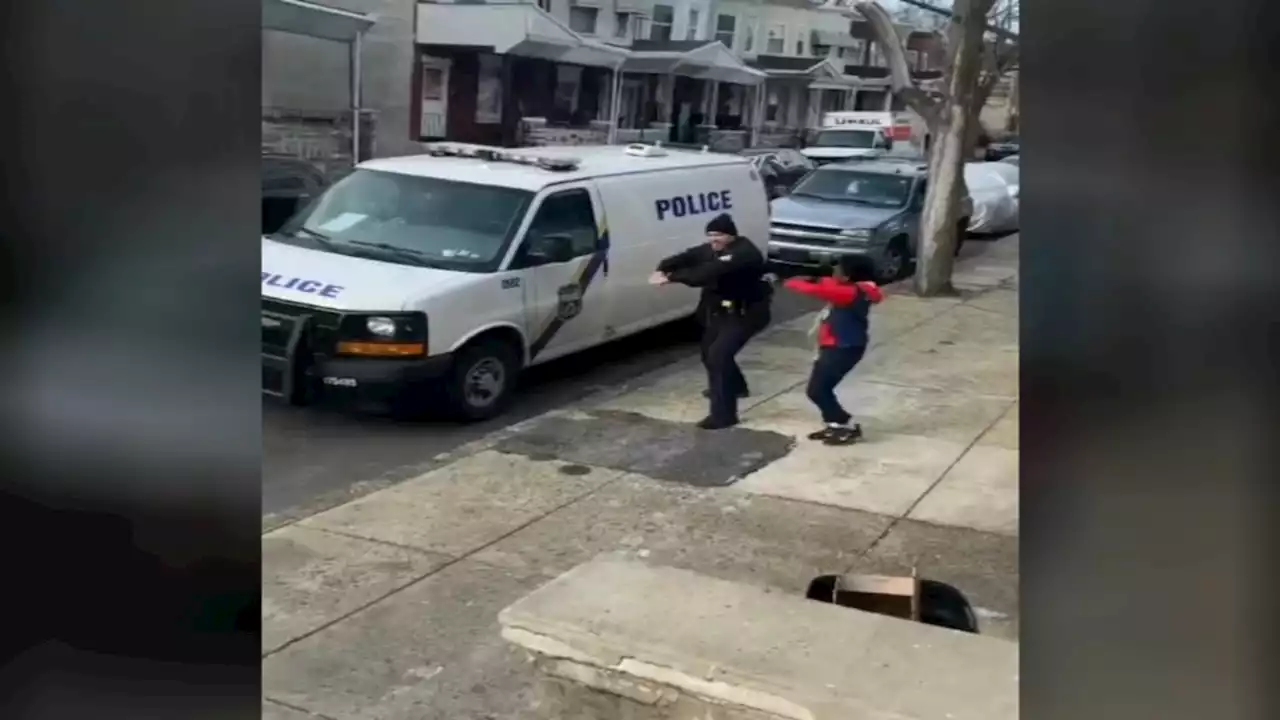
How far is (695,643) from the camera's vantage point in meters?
2.51

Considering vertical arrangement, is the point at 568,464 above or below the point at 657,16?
below

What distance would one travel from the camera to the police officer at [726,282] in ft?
11.3

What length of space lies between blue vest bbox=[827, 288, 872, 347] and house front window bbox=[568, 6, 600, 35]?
1019 millimetres

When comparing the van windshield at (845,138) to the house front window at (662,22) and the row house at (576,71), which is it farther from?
the house front window at (662,22)

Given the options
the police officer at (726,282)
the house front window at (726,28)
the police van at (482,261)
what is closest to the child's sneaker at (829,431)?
the police officer at (726,282)

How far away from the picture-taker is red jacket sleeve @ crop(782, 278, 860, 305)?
346 cm

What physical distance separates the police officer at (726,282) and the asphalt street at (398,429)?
0.20 feet

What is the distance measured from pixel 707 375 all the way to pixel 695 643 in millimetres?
1275

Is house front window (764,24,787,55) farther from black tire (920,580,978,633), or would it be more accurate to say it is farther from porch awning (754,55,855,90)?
black tire (920,580,978,633)

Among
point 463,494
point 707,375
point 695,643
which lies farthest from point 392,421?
point 695,643

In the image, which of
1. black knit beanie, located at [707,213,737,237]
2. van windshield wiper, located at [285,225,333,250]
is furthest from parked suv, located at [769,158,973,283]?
Result: van windshield wiper, located at [285,225,333,250]

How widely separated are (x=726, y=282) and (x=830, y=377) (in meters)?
0.44
